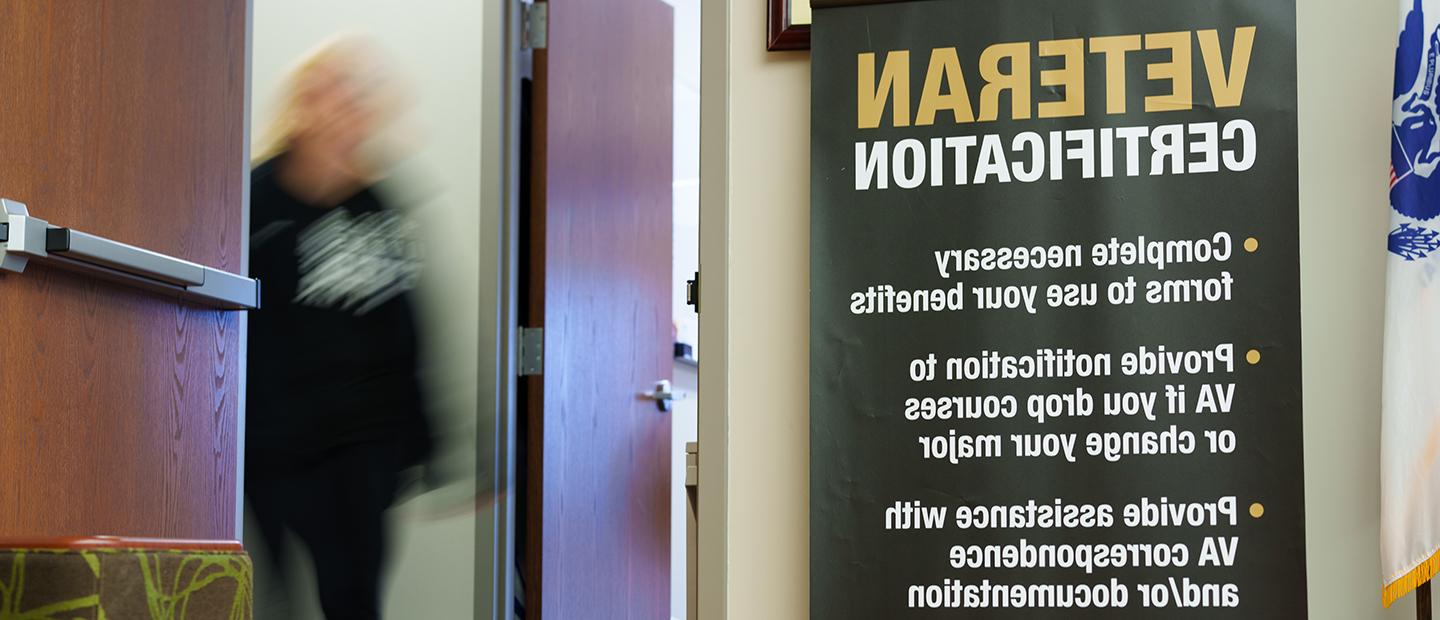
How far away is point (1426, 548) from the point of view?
56.8 inches

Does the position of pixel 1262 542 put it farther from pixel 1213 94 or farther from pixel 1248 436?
pixel 1213 94

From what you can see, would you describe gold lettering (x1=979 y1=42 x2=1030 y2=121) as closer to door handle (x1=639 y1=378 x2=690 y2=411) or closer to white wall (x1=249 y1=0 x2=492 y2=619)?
white wall (x1=249 y1=0 x2=492 y2=619)

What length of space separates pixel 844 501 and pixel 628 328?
209 centimetres

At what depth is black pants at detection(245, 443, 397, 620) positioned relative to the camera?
3.28m

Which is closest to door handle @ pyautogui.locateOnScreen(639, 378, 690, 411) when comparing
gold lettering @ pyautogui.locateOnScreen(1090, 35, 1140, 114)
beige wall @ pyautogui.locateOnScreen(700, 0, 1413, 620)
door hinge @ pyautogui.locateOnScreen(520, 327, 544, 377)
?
door hinge @ pyautogui.locateOnScreen(520, 327, 544, 377)

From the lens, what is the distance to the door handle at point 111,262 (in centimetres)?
166

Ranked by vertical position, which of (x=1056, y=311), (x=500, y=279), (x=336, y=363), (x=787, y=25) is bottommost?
(x=336, y=363)

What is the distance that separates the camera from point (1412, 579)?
1.46 m

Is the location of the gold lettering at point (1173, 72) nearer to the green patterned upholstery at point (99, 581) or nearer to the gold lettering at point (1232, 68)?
the gold lettering at point (1232, 68)

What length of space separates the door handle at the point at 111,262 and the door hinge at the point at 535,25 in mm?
1345

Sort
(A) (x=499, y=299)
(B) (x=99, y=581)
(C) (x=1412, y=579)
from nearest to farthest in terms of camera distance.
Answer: (B) (x=99, y=581), (C) (x=1412, y=579), (A) (x=499, y=299)

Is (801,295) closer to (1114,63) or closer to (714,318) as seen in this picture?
(714,318)

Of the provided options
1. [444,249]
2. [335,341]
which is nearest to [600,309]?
[444,249]

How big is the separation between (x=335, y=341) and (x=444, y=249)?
0.35 m
